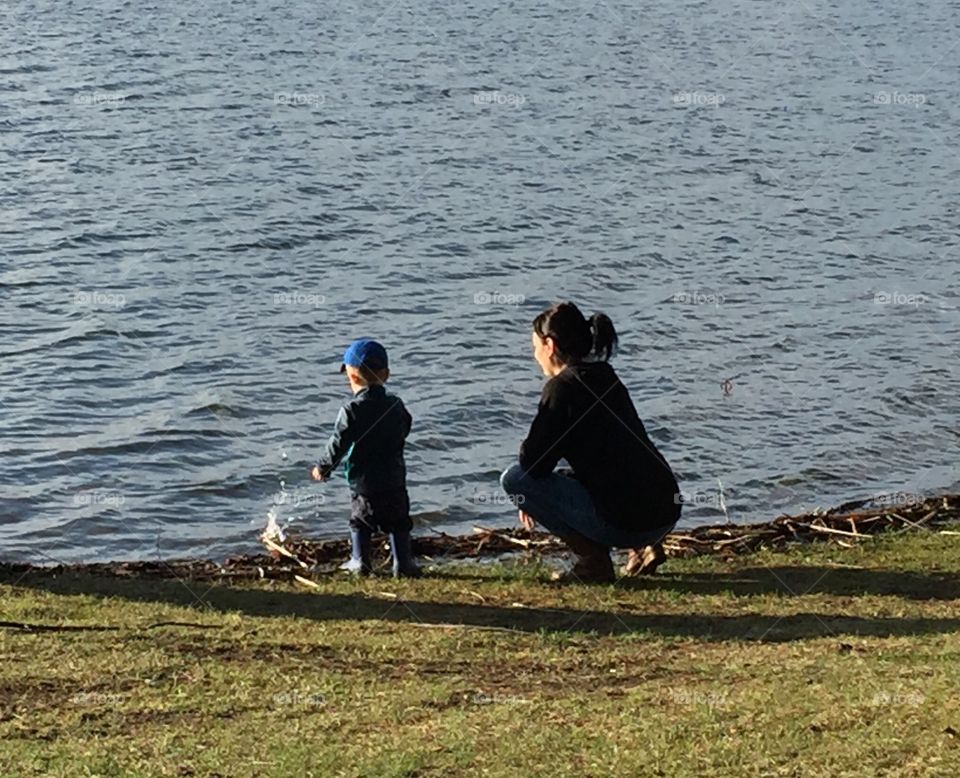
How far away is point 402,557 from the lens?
9648mm

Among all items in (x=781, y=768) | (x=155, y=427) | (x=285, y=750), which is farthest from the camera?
(x=155, y=427)

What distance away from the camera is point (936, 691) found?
19.9 feet

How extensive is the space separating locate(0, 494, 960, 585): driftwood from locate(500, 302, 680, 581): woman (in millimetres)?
1048

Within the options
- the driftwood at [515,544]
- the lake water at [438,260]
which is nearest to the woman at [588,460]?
the driftwood at [515,544]

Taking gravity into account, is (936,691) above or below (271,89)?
below

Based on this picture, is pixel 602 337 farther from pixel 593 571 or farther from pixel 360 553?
pixel 360 553

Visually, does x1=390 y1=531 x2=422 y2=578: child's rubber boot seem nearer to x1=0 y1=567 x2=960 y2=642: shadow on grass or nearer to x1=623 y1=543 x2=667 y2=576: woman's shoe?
x1=0 y1=567 x2=960 y2=642: shadow on grass

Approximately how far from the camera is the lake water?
42.9ft

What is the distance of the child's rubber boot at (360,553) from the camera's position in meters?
9.71

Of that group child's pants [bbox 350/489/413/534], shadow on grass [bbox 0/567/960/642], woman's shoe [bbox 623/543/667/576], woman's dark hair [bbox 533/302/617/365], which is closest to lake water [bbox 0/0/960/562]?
child's pants [bbox 350/489/413/534]

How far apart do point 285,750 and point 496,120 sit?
2051cm

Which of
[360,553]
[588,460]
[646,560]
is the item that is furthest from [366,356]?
[646,560]

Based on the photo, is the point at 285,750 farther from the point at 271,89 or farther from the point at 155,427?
the point at 271,89

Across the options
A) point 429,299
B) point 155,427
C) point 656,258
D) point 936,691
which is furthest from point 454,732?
point 656,258
